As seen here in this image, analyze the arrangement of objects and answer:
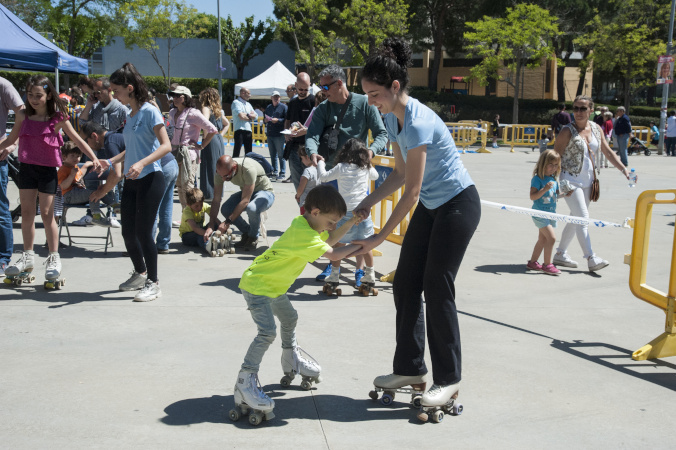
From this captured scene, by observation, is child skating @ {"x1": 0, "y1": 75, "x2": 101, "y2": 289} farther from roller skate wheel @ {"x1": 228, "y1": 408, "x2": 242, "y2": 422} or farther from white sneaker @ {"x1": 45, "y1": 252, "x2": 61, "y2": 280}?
roller skate wheel @ {"x1": 228, "y1": 408, "x2": 242, "y2": 422}

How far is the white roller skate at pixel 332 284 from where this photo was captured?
6.56 meters

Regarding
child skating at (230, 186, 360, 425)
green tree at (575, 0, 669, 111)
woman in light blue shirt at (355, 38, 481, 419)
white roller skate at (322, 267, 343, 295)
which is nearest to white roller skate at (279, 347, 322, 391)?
child skating at (230, 186, 360, 425)

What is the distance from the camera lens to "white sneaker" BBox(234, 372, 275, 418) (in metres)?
3.74

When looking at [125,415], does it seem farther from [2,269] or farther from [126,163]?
[2,269]

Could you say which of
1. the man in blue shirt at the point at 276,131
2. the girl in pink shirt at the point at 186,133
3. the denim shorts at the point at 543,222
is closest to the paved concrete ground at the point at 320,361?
the denim shorts at the point at 543,222

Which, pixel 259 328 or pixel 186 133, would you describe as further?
pixel 186 133

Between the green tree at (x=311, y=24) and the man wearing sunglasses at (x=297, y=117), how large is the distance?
113 ft

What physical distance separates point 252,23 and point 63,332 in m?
59.6

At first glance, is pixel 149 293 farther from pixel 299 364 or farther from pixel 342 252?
pixel 342 252

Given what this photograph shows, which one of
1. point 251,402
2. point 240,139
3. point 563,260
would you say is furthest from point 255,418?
point 240,139

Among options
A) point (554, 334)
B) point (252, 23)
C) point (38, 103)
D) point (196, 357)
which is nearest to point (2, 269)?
point (38, 103)

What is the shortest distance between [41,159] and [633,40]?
36992mm

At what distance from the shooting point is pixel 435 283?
3.81 meters

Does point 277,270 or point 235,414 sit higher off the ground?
point 277,270
